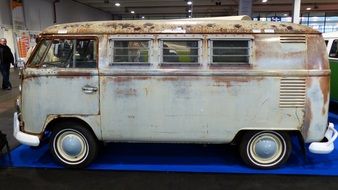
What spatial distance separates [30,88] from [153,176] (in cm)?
203

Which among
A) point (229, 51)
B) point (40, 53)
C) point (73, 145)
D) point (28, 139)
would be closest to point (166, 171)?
point (73, 145)

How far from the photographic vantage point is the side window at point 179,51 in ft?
14.6

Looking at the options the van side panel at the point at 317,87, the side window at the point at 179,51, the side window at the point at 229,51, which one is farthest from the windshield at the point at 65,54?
the van side panel at the point at 317,87

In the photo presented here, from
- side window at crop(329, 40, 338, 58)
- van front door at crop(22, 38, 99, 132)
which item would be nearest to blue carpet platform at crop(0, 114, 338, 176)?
van front door at crop(22, 38, 99, 132)

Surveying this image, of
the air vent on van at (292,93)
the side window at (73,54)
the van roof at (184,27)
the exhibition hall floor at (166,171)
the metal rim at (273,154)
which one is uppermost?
the van roof at (184,27)

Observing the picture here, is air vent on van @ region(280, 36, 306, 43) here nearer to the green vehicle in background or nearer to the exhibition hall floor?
the exhibition hall floor

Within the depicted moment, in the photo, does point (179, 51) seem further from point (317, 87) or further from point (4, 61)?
point (4, 61)

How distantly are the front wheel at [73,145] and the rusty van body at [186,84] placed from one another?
4cm

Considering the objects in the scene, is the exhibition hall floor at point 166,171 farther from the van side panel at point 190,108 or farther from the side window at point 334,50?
the side window at point 334,50

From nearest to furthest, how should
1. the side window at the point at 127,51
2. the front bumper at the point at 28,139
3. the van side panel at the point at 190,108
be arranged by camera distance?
the van side panel at the point at 190,108
the side window at the point at 127,51
the front bumper at the point at 28,139

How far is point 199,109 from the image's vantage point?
4461 mm

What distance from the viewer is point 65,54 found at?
4586 millimetres

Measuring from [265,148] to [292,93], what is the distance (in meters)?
0.83

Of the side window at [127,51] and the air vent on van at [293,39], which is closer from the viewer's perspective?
the air vent on van at [293,39]
